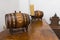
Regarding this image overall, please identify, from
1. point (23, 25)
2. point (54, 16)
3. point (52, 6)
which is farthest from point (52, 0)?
point (23, 25)

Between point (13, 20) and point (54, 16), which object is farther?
point (54, 16)

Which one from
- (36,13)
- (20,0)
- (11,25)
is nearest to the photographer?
(11,25)

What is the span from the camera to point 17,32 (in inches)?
47.6

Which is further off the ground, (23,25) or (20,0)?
(20,0)

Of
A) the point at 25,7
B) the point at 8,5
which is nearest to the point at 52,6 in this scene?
the point at 25,7

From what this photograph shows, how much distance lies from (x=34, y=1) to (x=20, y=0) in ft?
0.75

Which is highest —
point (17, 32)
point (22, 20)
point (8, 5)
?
point (8, 5)

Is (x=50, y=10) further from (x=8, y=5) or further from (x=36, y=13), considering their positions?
(x=8, y=5)

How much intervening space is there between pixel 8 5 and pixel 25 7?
0.89ft

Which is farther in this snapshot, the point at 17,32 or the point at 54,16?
the point at 54,16

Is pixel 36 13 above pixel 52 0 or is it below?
below

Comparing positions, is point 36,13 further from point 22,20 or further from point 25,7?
point 22,20

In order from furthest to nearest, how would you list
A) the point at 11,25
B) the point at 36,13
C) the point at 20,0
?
the point at 20,0
the point at 36,13
the point at 11,25

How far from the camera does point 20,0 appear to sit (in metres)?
2.14
